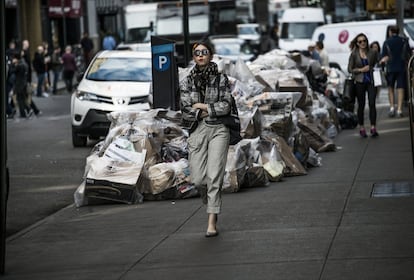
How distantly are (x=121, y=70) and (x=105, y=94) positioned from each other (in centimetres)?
100

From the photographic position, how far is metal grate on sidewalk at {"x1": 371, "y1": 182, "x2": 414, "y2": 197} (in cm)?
1184

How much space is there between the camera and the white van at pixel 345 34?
109 feet

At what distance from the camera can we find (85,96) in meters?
20.3

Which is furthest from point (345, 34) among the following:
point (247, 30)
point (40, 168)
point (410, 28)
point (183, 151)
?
point (183, 151)

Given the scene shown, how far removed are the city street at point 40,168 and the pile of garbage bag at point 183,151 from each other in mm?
618

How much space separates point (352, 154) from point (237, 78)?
7.42 feet

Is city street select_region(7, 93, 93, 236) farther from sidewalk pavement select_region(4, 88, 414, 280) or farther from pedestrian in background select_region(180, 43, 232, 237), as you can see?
pedestrian in background select_region(180, 43, 232, 237)

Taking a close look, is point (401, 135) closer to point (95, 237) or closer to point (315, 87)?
point (315, 87)

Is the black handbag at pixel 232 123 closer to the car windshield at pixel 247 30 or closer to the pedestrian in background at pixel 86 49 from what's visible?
the pedestrian in background at pixel 86 49

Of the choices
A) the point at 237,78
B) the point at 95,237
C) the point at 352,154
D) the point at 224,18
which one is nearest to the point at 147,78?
the point at 237,78

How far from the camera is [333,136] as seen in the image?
60.8 ft

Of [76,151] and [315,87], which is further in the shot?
[315,87]

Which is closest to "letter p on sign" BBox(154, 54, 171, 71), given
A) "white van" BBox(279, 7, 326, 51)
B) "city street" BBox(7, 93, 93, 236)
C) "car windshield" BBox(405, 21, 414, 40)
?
"city street" BBox(7, 93, 93, 236)

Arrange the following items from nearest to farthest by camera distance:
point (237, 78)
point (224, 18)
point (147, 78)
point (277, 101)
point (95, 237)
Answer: point (95, 237) < point (277, 101) < point (237, 78) < point (147, 78) < point (224, 18)
